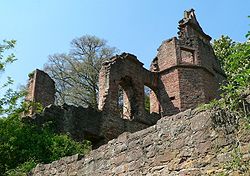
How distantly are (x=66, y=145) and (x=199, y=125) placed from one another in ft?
19.3

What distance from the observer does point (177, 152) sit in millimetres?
5660

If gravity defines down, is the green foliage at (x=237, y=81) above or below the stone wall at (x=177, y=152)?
above

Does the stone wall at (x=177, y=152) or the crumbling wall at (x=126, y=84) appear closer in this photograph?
the stone wall at (x=177, y=152)

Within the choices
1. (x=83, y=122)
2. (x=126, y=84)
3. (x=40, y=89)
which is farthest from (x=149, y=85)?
(x=83, y=122)

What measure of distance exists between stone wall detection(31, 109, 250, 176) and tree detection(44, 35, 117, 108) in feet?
62.4

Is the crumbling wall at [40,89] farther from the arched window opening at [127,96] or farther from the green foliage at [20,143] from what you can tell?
the green foliage at [20,143]

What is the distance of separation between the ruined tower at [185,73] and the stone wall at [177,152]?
561 inches

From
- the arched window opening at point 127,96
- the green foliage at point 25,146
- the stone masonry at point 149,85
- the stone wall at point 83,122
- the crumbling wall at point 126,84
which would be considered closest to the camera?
the green foliage at point 25,146

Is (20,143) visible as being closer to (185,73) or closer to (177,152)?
(177,152)

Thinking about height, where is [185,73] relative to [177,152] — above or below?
above

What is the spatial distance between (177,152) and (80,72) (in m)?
22.0

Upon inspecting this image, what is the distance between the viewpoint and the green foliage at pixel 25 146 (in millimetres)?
9930

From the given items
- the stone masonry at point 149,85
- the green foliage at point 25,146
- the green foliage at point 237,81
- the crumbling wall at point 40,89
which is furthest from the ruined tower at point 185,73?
the green foliage at point 237,81

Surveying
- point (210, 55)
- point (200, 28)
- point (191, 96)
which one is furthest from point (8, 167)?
point (200, 28)
